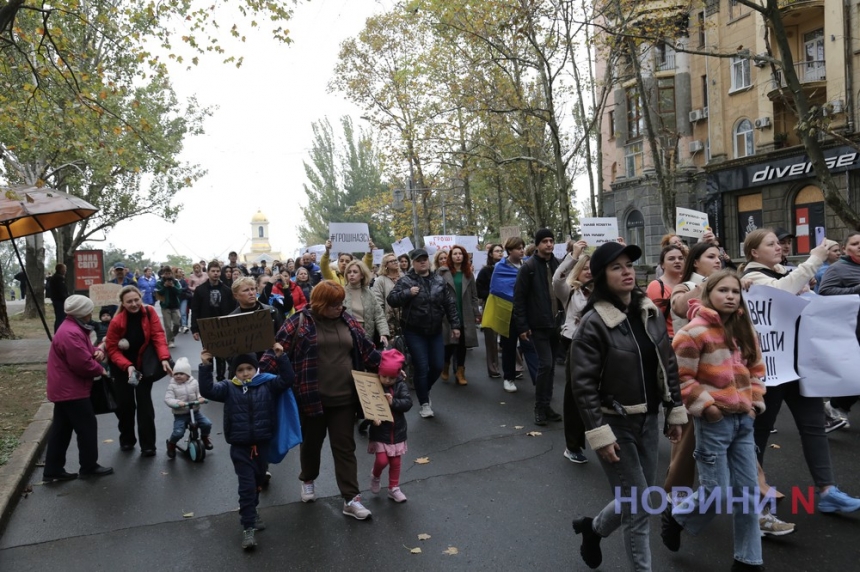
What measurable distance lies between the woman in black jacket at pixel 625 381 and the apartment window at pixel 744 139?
29063mm

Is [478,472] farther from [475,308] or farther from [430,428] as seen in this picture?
[475,308]

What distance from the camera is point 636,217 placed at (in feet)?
117

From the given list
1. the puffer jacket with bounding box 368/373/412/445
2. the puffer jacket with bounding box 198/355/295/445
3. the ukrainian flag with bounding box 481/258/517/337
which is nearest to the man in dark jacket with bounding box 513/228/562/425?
the ukrainian flag with bounding box 481/258/517/337

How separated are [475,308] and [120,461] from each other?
17.3ft

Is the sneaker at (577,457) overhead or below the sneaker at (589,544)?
below

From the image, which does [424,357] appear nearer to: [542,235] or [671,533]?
[542,235]

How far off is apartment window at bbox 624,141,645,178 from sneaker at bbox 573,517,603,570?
33.0 m

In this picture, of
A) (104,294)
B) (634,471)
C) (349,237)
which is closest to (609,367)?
(634,471)

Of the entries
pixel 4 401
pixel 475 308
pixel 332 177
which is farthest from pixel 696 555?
pixel 332 177

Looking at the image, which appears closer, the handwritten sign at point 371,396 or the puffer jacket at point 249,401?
the puffer jacket at point 249,401

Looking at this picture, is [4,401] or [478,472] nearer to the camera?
[478,472]

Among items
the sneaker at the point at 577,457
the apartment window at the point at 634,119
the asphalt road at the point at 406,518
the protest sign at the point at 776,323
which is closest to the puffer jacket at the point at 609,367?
the asphalt road at the point at 406,518

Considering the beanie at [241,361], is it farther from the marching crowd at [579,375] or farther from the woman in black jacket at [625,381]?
the woman in black jacket at [625,381]

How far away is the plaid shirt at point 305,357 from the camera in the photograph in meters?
5.28
